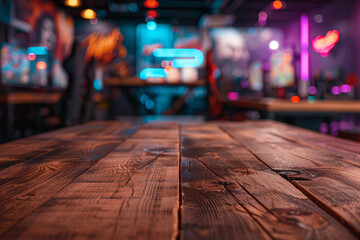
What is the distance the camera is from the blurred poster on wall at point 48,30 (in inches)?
251

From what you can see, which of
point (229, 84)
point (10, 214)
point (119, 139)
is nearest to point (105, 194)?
point (10, 214)

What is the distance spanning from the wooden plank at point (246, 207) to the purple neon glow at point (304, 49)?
26.5 feet

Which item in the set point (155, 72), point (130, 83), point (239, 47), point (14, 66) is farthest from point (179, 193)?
point (239, 47)

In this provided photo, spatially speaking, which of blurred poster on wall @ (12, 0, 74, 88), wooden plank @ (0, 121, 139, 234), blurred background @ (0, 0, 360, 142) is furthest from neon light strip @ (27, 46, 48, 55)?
wooden plank @ (0, 121, 139, 234)

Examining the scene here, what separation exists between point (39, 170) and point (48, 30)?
7634 mm

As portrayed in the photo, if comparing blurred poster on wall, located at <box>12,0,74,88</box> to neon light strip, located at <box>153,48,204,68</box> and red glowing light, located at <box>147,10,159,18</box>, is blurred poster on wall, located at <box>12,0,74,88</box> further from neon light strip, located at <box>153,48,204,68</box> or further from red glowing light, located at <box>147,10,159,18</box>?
neon light strip, located at <box>153,48,204,68</box>

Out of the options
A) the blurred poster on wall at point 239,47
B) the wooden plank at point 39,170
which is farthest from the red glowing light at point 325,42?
the wooden plank at point 39,170

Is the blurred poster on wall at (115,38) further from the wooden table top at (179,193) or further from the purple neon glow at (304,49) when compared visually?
the wooden table top at (179,193)

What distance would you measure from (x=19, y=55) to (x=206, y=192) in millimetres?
4769

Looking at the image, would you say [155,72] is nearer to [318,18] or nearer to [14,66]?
[318,18]

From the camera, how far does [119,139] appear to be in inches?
49.4

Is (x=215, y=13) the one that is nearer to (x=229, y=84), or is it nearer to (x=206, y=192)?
(x=229, y=84)

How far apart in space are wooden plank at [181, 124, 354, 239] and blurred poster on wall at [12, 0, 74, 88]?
20.4 feet

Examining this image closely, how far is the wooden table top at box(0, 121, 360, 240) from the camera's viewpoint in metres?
0.41
